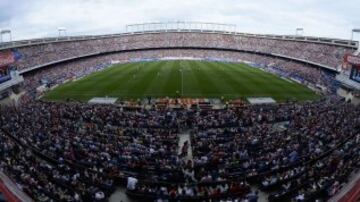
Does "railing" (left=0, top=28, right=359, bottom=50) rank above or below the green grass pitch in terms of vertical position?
above

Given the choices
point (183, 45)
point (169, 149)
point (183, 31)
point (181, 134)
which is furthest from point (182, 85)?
point (183, 31)

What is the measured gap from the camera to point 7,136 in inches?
1037

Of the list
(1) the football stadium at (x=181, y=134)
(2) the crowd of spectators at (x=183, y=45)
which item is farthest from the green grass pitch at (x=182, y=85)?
(2) the crowd of spectators at (x=183, y=45)

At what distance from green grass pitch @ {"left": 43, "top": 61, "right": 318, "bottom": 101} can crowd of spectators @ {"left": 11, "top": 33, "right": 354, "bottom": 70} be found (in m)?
11.9

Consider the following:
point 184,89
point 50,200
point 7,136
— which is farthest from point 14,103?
point 50,200

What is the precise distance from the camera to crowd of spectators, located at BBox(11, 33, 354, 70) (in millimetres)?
66812

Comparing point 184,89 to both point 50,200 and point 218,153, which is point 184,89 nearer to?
point 218,153

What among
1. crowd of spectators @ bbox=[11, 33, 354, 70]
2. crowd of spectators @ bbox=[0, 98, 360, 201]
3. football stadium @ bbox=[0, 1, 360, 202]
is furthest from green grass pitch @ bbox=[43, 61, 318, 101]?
crowd of spectators @ bbox=[0, 98, 360, 201]

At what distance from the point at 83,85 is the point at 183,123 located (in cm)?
2956

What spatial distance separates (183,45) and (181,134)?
7217 centimetres

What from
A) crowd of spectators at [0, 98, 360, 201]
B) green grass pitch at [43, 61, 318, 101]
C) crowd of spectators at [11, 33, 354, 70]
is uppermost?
crowd of spectators at [11, 33, 354, 70]

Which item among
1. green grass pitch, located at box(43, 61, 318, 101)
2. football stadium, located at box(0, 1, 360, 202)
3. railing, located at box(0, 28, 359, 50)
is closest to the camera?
football stadium, located at box(0, 1, 360, 202)

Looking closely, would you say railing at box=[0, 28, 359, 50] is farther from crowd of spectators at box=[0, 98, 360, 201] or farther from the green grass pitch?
crowd of spectators at box=[0, 98, 360, 201]

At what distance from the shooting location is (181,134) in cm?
3036
